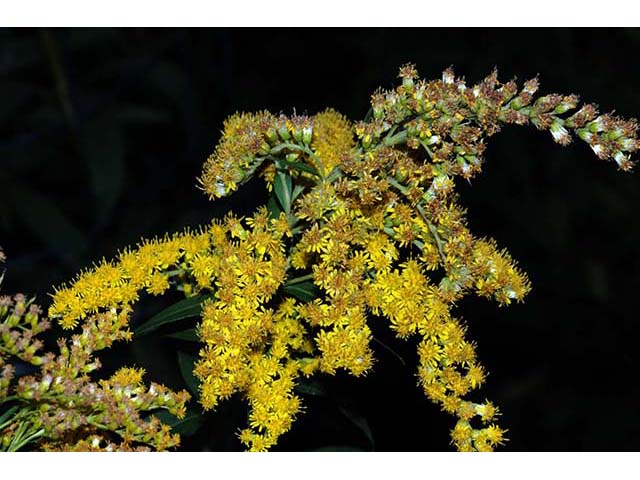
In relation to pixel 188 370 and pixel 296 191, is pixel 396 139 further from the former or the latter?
pixel 188 370

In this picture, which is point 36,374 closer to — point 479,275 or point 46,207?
point 479,275

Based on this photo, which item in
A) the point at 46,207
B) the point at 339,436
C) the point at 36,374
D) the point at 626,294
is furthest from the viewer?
the point at 626,294

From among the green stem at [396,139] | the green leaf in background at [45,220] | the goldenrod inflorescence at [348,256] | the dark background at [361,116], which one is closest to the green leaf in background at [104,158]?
the dark background at [361,116]

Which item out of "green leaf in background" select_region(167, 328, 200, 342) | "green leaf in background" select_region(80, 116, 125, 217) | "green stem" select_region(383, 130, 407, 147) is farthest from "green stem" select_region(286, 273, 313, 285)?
"green leaf in background" select_region(80, 116, 125, 217)

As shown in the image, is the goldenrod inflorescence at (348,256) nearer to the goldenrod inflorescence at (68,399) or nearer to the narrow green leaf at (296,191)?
the narrow green leaf at (296,191)

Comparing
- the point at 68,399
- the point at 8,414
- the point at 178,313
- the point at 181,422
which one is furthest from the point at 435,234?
the point at 8,414

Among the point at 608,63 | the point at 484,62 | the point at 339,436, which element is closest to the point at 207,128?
the point at 484,62
